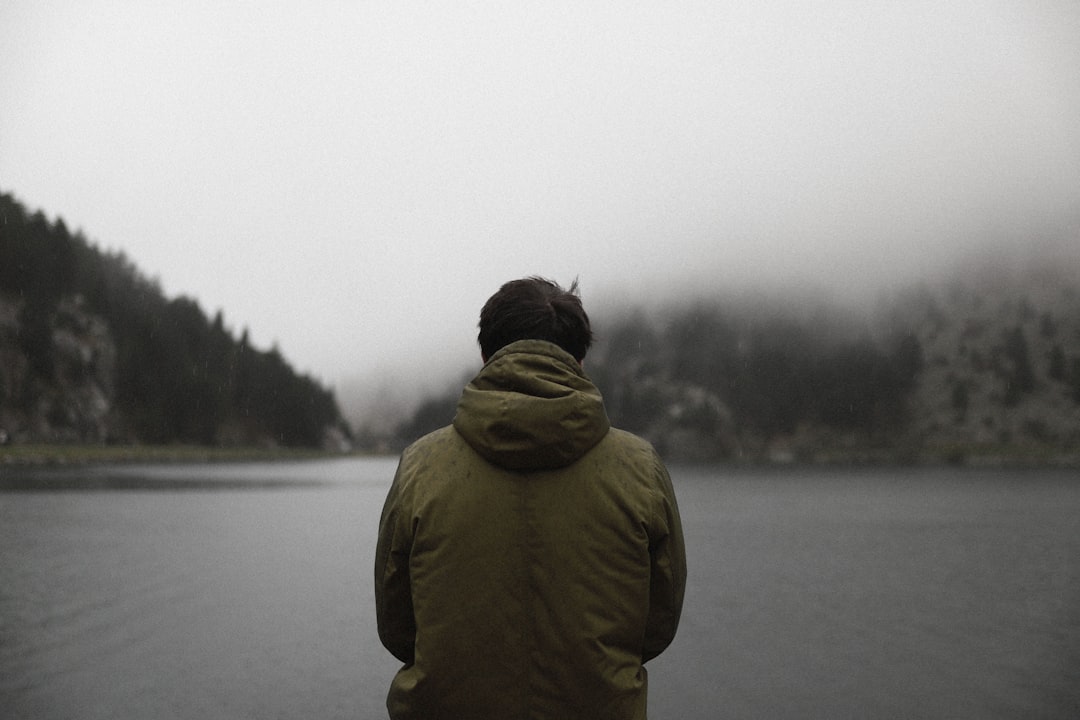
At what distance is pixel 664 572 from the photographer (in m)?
4.01

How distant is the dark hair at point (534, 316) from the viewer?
3.99m

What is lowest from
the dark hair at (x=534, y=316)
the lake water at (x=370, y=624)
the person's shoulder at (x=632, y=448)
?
the lake water at (x=370, y=624)

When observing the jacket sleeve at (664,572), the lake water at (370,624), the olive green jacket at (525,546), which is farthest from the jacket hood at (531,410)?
the lake water at (370,624)

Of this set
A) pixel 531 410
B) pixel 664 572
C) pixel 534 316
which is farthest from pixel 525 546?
pixel 534 316

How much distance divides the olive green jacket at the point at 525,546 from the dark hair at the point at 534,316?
0.60 ft

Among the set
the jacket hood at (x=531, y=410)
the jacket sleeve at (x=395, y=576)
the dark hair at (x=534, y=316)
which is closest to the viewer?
the jacket hood at (x=531, y=410)

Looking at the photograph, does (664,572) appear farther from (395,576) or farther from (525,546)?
(395,576)

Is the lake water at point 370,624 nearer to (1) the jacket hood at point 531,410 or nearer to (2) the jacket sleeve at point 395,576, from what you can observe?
(2) the jacket sleeve at point 395,576

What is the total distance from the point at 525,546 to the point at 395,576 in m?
0.68

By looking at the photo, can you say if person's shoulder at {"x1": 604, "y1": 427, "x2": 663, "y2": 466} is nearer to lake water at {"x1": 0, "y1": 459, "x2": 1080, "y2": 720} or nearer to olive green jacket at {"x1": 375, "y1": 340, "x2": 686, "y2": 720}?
olive green jacket at {"x1": 375, "y1": 340, "x2": 686, "y2": 720}

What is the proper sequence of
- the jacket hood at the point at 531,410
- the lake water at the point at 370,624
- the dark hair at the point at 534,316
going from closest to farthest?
the jacket hood at the point at 531,410
the dark hair at the point at 534,316
the lake water at the point at 370,624

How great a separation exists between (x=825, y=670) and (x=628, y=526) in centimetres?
2281

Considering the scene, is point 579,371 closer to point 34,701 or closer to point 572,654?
point 572,654

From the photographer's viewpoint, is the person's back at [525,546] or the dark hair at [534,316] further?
the dark hair at [534,316]
